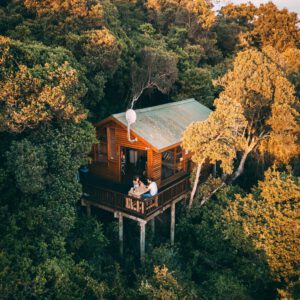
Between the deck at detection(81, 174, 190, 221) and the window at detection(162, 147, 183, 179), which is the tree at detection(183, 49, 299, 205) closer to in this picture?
the deck at detection(81, 174, 190, 221)

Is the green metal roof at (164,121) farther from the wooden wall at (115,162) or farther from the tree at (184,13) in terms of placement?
the tree at (184,13)

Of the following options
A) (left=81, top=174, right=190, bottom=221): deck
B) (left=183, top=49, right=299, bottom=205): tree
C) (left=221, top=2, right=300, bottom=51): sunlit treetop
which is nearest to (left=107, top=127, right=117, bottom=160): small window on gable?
(left=81, top=174, right=190, bottom=221): deck

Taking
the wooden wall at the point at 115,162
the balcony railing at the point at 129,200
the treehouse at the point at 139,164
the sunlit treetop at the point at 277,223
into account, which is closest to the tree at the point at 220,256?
the sunlit treetop at the point at 277,223

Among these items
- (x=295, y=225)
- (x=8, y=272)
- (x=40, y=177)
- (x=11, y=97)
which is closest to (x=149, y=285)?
(x=8, y=272)

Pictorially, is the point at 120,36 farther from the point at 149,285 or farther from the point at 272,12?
the point at 272,12

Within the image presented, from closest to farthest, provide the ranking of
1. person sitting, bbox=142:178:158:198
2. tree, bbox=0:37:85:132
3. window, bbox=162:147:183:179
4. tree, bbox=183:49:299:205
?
tree, bbox=0:37:85:132 → person sitting, bbox=142:178:158:198 → tree, bbox=183:49:299:205 → window, bbox=162:147:183:179

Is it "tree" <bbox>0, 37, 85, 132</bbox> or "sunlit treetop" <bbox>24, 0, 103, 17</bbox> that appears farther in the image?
"sunlit treetop" <bbox>24, 0, 103, 17</bbox>
